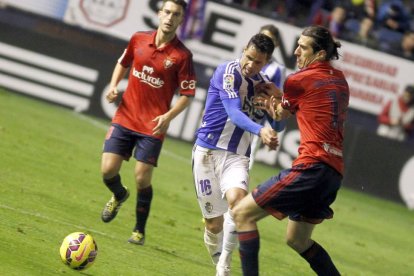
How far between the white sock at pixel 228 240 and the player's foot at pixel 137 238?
1490 mm

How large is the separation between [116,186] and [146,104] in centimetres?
95

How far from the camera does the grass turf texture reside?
10.5 m

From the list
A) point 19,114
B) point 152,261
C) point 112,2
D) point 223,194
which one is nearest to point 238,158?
point 223,194

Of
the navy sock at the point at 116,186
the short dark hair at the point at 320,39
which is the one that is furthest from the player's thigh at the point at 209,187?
the short dark hair at the point at 320,39

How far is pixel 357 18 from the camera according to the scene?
25.5 metres

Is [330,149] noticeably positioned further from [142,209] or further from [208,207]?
[142,209]

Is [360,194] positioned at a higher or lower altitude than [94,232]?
lower

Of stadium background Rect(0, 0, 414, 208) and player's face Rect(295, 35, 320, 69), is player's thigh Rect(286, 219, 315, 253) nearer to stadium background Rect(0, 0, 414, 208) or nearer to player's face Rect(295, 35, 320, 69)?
player's face Rect(295, 35, 320, 69)

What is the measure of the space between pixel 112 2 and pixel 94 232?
40.7ft

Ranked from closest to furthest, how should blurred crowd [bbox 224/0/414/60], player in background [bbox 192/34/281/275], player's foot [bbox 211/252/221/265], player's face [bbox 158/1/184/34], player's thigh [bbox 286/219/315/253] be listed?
player's thigh [bbox 286/219/315/253], player in background [bbox 192/34/281/275], player's foot [bbox 211/252/221/265], player's face [bbox 158/1/184/34], blurred crowd [bbox 224/0/414/60]

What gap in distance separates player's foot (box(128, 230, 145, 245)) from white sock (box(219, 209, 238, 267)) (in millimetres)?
1490

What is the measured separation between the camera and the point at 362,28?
24547mm

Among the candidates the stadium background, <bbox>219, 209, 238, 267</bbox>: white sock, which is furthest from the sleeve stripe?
the stadium background

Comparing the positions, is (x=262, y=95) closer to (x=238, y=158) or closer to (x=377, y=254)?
(x=238, y=158)
